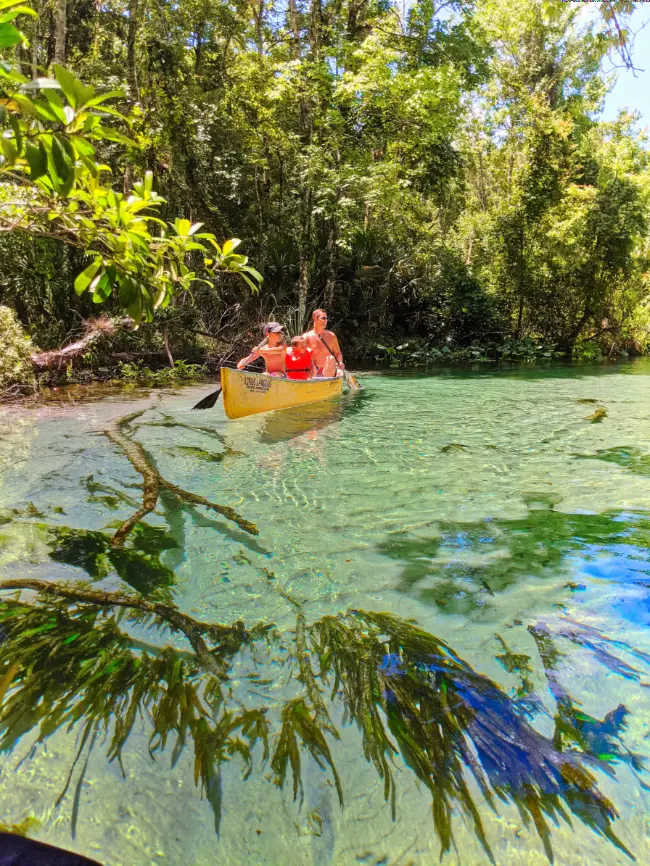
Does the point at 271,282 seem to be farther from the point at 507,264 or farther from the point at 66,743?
the point at 66,743

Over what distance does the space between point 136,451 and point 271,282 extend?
1042cm

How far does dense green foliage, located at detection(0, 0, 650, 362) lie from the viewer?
549 inches

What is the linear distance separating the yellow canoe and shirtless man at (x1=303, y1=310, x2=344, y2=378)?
1116 mm

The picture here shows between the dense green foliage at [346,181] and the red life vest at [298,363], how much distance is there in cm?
435

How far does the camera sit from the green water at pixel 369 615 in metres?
1.88

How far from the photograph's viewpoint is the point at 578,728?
227 centimetres

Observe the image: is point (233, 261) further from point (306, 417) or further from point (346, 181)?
point (346, 181)

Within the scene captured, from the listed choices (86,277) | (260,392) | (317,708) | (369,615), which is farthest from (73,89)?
(260,392)

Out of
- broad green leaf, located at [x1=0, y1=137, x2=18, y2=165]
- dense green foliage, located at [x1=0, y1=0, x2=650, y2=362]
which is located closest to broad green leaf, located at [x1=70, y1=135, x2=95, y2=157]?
broad green leaf, located at [x1=0, y1=137, x2=18, y2=165]

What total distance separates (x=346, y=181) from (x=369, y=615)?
13.6 m

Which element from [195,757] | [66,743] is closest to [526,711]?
[195,757]

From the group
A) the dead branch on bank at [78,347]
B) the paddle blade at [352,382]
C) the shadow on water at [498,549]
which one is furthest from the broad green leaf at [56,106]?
the dead branch on bank at [78,347]

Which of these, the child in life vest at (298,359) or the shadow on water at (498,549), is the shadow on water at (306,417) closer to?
the child in life vest at (298,359)

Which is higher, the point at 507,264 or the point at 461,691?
the point at 507,264
